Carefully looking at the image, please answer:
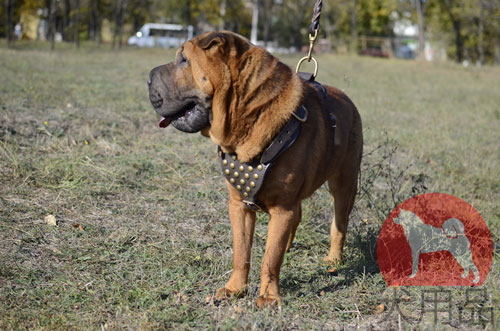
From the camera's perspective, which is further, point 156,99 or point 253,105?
point 156,99

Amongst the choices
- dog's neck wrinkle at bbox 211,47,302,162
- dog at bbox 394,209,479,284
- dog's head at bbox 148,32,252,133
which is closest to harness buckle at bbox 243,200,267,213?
dog's neck wrinkle at bbox 211,47,302,162

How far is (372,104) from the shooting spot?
38.8 ft

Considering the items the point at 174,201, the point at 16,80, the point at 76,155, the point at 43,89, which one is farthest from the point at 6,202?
the point at 16,80

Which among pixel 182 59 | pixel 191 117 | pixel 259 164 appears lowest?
pixel 259 164

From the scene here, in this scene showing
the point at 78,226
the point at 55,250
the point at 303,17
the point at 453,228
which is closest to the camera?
the point at 55,250

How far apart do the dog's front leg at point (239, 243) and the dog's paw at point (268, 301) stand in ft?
0.55

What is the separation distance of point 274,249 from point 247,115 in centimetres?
88

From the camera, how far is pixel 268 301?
3143 mm

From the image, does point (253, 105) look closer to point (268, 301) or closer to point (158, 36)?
point (268, 301)

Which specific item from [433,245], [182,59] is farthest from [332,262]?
[182,59]

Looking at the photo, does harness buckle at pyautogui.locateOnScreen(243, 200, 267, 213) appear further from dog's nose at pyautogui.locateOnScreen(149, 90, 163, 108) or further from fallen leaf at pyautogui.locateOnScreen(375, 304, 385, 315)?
fallen leaf at pyautogui.locateOnScreen(375, 304, 385, 315)

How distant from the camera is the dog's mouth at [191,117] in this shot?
119 inches

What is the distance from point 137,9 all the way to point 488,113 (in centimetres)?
3433

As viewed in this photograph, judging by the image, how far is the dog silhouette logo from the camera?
3746 millimetres
